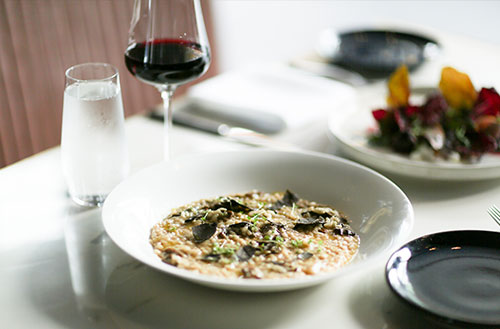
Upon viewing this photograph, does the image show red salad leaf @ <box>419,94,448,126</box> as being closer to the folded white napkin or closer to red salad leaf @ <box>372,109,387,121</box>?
red salad leaf @ <box>372,109,387,121</box>

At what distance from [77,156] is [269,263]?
0.44 meters

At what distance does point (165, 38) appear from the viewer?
1166 millimetres

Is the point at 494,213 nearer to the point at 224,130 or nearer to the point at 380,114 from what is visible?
the point at 380,114

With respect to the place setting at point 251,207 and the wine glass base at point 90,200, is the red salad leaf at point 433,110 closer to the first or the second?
the place setting at point 251,207

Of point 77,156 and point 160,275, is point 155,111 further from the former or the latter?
point 160,275

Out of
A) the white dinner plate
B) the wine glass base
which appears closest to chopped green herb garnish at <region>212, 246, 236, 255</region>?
the wine glass base

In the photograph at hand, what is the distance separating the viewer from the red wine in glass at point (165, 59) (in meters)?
1.17

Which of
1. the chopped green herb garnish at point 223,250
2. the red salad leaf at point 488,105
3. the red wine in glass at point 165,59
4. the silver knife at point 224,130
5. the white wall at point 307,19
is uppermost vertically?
the red wine in glass at point 165,59

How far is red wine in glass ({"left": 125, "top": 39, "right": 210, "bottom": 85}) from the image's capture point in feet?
3.83

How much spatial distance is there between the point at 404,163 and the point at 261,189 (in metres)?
0.30

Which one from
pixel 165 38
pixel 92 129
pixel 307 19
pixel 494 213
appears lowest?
pixel 307 19

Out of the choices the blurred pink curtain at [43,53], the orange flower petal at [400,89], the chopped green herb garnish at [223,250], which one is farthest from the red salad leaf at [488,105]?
the blurred pink curtain at [43,53]

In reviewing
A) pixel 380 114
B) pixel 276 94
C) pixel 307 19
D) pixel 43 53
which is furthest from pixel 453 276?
pixel 307 19

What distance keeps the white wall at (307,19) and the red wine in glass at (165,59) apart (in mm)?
3205
